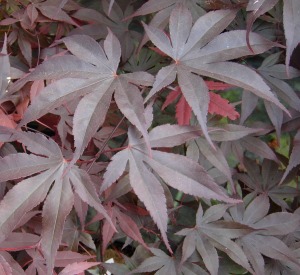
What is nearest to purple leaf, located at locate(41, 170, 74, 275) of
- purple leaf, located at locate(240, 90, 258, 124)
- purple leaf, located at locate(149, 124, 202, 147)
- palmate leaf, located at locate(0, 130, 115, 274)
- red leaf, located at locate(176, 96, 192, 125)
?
palmate leaf, located at locate(0, 130, 115, 274)

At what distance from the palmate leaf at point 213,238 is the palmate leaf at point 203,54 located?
1.40 feet

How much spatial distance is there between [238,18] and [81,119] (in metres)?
0.56

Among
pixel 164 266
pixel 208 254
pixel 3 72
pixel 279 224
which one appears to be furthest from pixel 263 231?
pixel 3 72

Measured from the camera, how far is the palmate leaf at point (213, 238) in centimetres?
107

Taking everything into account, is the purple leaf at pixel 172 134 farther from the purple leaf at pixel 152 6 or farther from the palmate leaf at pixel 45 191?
the purple leaf at pixel 152 6

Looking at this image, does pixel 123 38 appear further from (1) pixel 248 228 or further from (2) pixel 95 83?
(1) pixel 248 228

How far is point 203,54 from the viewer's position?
2.86ft

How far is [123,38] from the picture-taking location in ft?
4.07

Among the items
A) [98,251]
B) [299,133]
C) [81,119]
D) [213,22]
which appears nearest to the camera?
[81,119]

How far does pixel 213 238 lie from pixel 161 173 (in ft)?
1.14

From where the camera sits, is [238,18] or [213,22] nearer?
[213,22]

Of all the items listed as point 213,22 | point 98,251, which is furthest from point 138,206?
point 213,22

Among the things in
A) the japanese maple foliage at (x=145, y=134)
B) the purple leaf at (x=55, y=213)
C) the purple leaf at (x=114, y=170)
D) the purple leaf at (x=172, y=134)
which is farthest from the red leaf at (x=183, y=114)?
the purple leaf at (x=55, y=213)

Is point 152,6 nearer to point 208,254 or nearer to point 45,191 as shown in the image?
point 45,191
